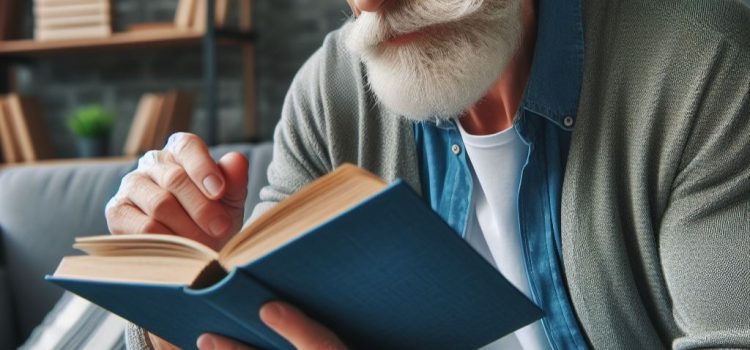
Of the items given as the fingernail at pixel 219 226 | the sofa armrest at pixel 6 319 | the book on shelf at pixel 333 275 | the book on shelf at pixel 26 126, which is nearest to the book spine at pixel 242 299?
the book on shelf at pixel 333 275

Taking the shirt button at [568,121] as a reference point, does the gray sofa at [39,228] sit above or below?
below

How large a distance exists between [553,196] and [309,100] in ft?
1.19

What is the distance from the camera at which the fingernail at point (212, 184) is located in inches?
32.6

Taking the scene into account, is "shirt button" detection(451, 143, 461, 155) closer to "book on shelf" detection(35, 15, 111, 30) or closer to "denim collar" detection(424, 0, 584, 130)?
"denim collar" detection(424, 0, 584, 130)

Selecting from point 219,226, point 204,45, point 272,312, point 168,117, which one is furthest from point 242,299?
point 168,117

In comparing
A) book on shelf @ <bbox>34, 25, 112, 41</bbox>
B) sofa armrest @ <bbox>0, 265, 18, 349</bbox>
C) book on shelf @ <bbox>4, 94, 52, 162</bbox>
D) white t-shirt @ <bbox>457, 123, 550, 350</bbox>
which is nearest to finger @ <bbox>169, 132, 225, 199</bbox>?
white t-shirt @ <bbox>457, 123, 550, 350</bbox>

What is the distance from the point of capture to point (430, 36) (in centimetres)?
104

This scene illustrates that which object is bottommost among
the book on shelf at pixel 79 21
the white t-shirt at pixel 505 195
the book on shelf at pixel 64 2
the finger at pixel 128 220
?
the book on shelf at pixel 79 21

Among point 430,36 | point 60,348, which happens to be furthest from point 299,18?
point 430,36

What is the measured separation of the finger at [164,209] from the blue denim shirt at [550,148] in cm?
39

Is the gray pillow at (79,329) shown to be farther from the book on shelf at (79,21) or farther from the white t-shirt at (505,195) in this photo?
the book on shelf at (79,21)

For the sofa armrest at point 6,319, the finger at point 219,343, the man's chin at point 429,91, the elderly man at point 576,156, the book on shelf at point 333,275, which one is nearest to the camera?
the book on shelf at point 333,275

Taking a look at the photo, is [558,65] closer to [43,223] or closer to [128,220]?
[128,220]

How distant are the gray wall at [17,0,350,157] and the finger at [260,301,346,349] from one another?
248cm
